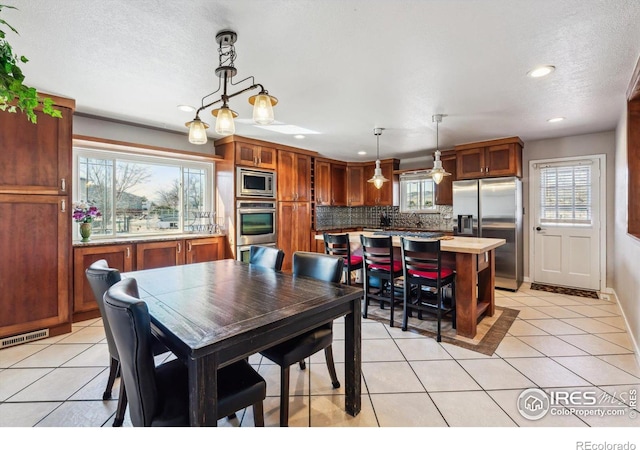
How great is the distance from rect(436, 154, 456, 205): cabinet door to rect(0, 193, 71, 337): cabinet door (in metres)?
5.30

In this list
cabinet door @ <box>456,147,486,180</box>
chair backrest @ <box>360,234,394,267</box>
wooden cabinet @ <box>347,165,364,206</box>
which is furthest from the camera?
wooden cabinet @ <box>347,165,364,206</box>

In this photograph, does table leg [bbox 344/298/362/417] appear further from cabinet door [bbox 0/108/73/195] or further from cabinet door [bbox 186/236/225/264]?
cabinet door [bbox 0/108/73/195]

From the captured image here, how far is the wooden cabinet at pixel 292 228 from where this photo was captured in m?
4.93

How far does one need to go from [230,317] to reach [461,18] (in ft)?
6.73

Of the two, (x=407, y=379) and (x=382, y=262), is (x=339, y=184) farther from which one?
(x=407, y=379)

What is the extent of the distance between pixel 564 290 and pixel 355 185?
403 centimetres

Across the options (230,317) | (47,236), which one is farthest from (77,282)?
(230,317)

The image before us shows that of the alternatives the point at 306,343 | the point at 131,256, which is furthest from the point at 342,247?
the point at 131,256

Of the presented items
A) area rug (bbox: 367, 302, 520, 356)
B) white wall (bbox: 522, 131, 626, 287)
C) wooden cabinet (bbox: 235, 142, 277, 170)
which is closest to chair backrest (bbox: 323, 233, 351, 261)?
area rug (bbox: 367, 302, 520, 356)

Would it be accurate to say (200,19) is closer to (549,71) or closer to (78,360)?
(549,71)

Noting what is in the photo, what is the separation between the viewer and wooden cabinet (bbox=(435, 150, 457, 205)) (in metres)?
5.16

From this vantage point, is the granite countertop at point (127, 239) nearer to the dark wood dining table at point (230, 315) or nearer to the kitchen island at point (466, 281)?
the dark wood dining table at point (230, 315)

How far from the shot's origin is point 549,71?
2.31 m

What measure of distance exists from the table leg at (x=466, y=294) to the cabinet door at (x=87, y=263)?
3598 millimetres
